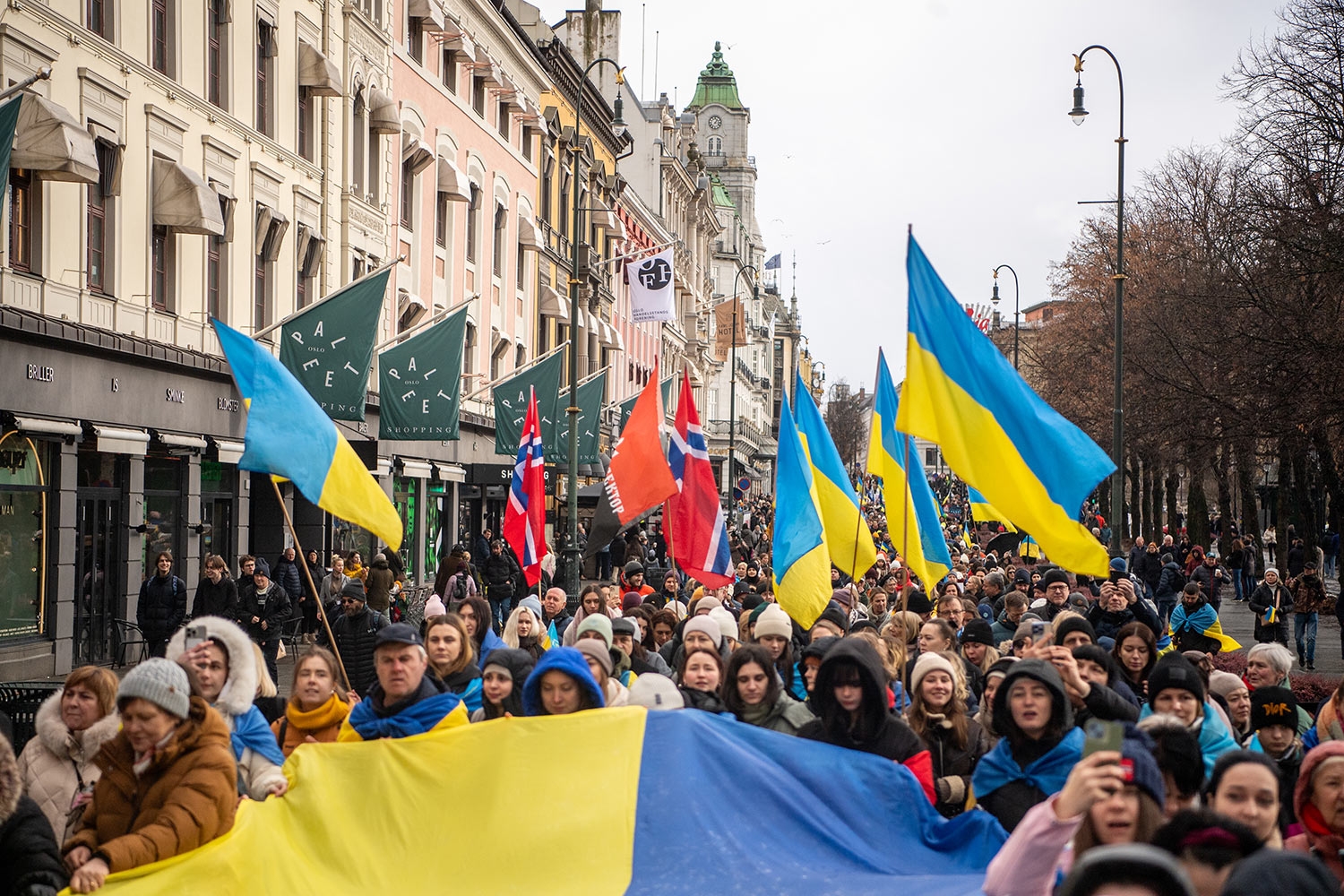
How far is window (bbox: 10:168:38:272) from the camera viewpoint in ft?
62.0

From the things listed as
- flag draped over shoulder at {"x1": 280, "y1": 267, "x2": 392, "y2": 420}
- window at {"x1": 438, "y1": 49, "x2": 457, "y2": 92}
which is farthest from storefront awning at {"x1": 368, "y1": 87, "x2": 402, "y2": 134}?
flag draped over shoulder at {"x1": 280, "y1": 267, "x2": 392, "y2": 420}

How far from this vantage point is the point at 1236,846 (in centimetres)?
374

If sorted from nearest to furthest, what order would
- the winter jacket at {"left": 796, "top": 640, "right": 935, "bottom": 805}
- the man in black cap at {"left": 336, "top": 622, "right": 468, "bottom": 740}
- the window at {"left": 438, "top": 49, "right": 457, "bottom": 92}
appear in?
the winter jacket at {"left": 796, "top": 640, "right": 935, "bottom": 805} < the man in black cap at {"left": 336, "top": 622, "right": 468, "bottom": 740} < the window at {"left": 438, "top": 49, "right": 457, "bottom": 92}

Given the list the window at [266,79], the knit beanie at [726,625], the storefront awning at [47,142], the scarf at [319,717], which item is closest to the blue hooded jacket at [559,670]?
the scarf at [319,717]

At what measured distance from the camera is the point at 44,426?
19.4 m

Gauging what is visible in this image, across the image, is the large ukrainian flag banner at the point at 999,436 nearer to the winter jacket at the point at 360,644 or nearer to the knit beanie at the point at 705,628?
the knit beanie at the point at 705,628

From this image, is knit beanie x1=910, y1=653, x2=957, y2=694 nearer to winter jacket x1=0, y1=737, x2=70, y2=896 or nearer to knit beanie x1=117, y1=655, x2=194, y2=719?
knit beanie x1=117, y1=655, x2=194, y2=719

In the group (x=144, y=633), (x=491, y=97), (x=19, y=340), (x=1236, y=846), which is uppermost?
(x=491, y=97)

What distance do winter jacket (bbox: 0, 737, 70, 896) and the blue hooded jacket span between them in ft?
7.70

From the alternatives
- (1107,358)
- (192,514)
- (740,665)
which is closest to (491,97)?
(192,514)

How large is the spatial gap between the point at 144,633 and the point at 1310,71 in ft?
65.4

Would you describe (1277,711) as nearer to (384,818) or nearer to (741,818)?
(741,818)

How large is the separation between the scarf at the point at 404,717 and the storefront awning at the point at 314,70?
23.5 metres

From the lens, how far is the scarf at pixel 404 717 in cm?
702
